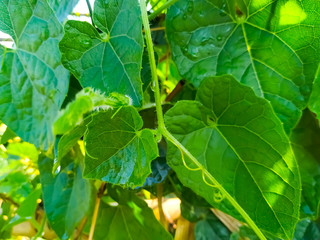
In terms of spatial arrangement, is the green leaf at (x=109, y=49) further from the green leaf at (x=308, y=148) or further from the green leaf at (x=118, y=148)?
the green leaf at (x=308, y=148)

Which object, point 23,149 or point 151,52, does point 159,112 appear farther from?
point 23,149

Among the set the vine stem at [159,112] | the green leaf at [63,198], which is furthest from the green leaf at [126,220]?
the vine stem at [159,112]

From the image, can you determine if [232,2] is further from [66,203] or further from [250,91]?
[66,203]

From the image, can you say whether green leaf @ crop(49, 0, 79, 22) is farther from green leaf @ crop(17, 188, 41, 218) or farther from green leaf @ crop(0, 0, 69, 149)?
green leaf @ crop(17, 188, 41, 218)

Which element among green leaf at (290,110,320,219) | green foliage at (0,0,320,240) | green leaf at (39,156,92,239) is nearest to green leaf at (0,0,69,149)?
green foliage at (0,0,320,240)

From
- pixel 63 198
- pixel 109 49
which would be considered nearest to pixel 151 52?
pixel 109 49

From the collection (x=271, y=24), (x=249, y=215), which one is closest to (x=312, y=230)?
(x=249, y=215)
